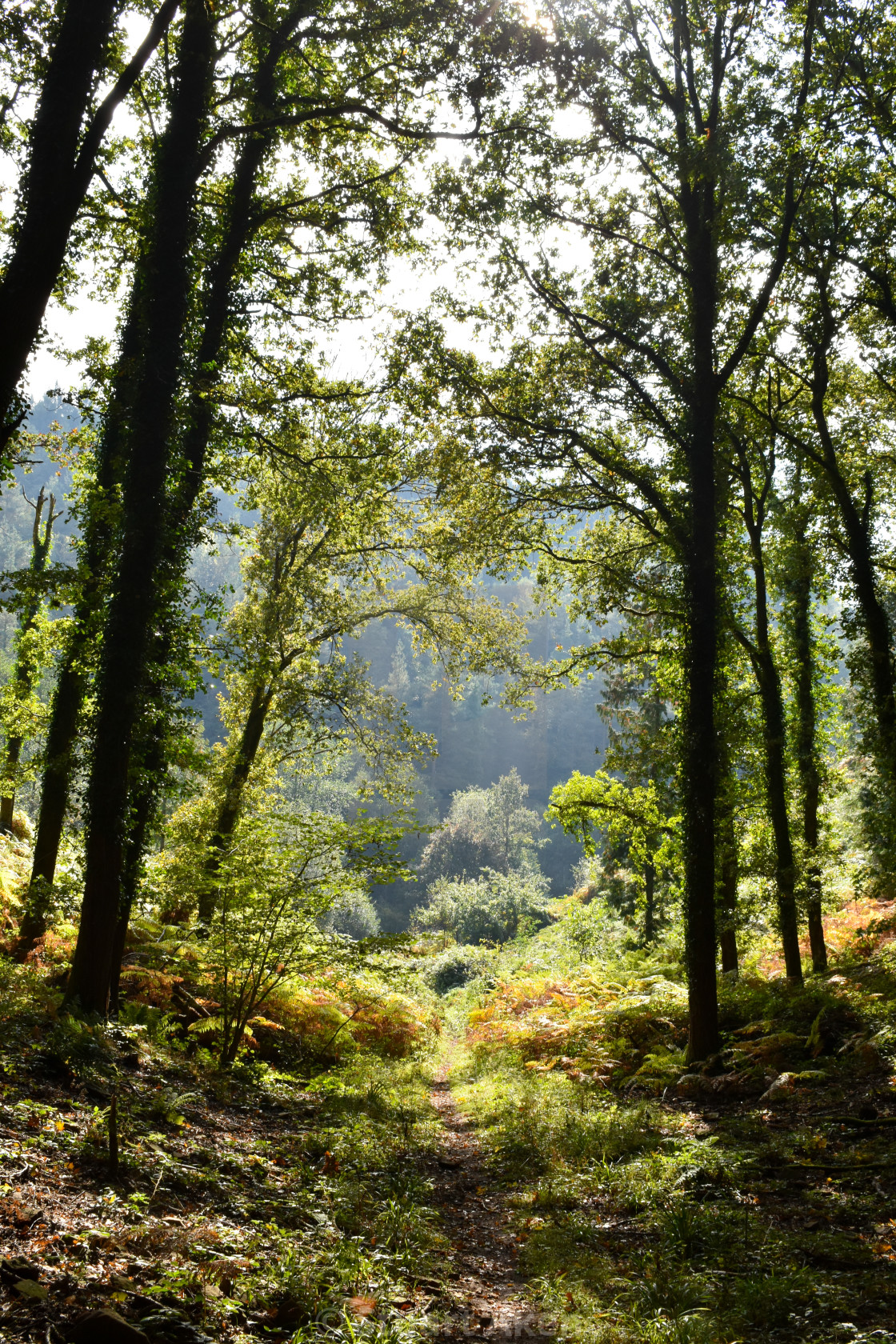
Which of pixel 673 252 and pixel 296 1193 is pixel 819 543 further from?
pixel 296 1193

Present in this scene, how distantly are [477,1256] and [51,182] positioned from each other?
25.3 ft

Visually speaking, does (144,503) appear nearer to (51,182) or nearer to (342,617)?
(51,182)

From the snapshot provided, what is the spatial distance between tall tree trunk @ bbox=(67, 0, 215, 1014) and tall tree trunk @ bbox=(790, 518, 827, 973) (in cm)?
1040

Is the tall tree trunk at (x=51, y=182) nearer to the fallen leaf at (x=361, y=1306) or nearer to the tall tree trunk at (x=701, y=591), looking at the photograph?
the fallen leaf at (x=361, y=1306)

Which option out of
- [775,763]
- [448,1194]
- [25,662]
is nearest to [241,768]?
[25,662]

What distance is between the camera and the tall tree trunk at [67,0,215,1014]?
7.11 m

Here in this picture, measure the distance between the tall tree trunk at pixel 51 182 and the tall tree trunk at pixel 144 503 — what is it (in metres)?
2.13

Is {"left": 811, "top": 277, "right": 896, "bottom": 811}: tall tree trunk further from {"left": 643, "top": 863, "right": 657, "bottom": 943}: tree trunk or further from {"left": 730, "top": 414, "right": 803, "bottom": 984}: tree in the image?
{"left": 643, "top": 863, "right": 657, "bottom": 943}: tree trunk

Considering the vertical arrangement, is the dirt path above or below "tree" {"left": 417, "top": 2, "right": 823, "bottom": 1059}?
below

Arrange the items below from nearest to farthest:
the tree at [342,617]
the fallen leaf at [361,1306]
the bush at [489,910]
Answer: the fallen leaf at [361,1306], the tree at [342,617], the bush at [489,910]

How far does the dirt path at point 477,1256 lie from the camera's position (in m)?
4.00

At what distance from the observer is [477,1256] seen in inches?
203

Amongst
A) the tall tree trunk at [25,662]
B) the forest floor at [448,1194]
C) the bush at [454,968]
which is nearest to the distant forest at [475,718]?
the bush at [454,968]

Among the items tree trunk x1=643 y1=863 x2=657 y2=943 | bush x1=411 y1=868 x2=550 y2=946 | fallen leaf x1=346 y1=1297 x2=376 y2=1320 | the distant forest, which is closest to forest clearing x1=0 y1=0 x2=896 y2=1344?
fallen leaf x1=346 y1=1297 x2=376 y2=1320
